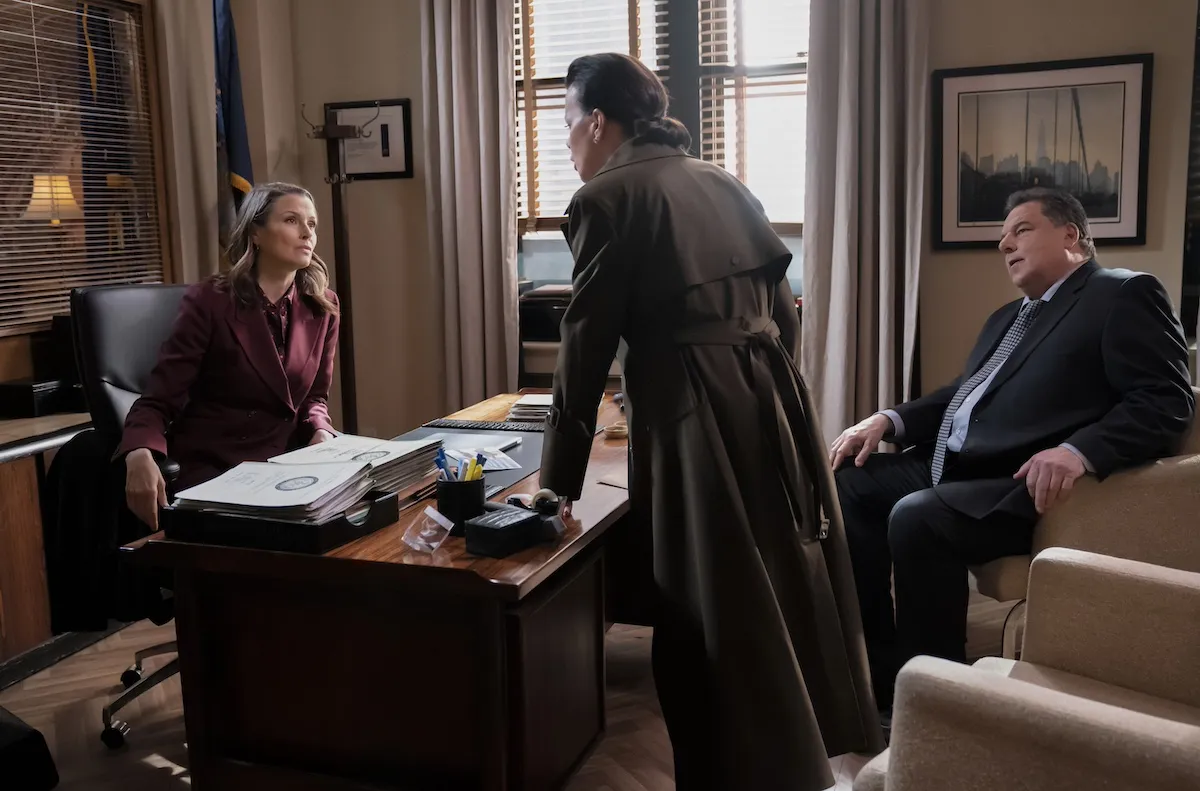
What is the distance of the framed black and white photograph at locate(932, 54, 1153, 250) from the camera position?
3.35 metres

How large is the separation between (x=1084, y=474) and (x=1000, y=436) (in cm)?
24

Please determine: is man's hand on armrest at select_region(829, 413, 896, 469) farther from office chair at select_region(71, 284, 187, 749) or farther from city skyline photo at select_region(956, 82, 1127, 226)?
office chair at select_region(71, 284, 187, 749)

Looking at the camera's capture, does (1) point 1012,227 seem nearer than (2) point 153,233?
Yes

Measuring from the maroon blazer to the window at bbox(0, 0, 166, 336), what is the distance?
1140 millimetres

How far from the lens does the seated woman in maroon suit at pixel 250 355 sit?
244 cm

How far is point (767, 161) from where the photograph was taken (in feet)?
12.6

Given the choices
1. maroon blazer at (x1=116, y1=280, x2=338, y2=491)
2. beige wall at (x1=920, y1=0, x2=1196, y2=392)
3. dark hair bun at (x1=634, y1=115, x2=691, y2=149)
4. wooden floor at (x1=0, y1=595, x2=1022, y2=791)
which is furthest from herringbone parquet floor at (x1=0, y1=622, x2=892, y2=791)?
beige wall at (x1=920, y1=0, x2=1196, y2=392)

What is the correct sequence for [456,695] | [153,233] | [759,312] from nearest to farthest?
[456,695] < [759,312] < [153,233]

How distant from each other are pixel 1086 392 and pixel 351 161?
302 cm

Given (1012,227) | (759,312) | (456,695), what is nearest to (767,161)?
(1012,227)

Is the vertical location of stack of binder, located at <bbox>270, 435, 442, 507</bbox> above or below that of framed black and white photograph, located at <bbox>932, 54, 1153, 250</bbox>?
below

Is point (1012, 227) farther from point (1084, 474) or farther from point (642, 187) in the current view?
point (642, 187)

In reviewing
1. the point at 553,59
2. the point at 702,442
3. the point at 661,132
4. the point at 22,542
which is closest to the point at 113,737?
the point at 22,542

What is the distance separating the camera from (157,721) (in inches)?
96.0
